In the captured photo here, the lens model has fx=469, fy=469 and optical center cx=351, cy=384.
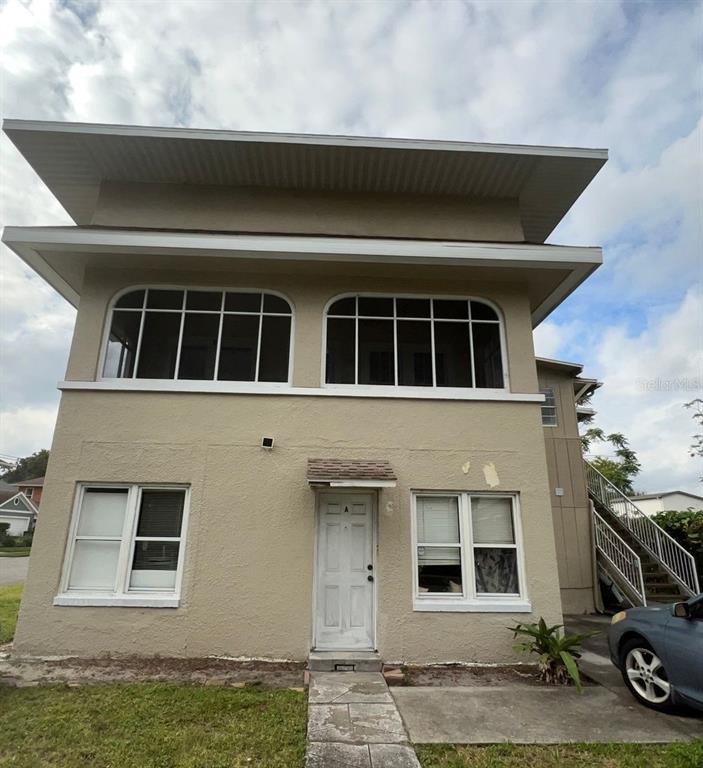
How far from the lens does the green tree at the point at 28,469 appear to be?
75.8 meters

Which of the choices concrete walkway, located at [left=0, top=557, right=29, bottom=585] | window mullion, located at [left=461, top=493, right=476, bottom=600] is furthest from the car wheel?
concrete walkway, located at [left=0, top=557, right=29, bottom=585]

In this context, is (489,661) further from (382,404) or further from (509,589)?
(382,404)

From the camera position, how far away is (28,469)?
76188mm

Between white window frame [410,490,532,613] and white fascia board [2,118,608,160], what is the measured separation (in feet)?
18.8

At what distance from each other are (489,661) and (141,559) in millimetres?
5266

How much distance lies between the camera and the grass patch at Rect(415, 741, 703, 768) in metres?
3.98

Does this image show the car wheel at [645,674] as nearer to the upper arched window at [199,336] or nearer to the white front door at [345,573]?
the white front door at [345,573]

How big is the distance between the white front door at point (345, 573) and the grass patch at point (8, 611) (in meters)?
5.01

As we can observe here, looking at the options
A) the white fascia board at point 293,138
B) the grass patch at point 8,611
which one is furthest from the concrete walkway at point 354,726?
the white fascia board at point 293,138

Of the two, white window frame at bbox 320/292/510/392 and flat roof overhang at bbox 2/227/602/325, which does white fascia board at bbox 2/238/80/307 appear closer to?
flat roof overhang at bbox 2/227/602/325

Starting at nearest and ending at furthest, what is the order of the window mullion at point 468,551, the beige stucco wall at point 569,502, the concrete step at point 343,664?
the concrete step at point 343,664, the window mullion at point 468,551, the beige stucco wall at point 569,502

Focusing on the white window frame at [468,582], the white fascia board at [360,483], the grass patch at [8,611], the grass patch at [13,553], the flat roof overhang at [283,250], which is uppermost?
the flat roof overhang at [283,250]

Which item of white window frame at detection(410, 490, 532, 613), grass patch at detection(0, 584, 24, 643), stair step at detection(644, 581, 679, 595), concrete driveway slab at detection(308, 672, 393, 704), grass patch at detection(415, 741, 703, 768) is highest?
white window frame at detection(410, 490, 532, 613)

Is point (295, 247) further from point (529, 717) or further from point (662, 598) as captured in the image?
point (662, 598)
